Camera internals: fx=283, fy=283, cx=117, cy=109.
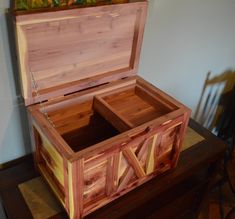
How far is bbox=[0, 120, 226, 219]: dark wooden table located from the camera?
2.85 ft

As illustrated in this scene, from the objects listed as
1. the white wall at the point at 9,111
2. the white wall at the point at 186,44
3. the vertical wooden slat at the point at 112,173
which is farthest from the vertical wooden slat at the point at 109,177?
the white wall at the point at 186,44

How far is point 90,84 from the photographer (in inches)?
37.7

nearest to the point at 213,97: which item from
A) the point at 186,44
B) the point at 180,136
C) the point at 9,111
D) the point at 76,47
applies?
the point at 186,44

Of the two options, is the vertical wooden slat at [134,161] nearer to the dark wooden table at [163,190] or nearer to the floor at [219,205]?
the dark wooden table at [163,190]

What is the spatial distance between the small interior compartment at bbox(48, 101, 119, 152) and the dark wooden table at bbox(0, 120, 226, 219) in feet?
0.58

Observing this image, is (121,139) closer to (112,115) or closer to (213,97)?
(112,115)

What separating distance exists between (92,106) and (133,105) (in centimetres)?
15

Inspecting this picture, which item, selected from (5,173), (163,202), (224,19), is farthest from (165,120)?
(224,19)

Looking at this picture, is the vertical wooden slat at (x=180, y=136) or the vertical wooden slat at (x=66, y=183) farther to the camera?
the vertical wooden slat at (x=180, y=136)

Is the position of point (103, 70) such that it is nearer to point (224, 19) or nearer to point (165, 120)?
Result: point (165, 120)

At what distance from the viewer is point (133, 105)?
3.32 ft

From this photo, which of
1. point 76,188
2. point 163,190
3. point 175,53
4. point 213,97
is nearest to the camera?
point 76,188

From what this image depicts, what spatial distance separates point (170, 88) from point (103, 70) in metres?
0.55

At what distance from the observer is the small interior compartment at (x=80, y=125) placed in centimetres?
93
